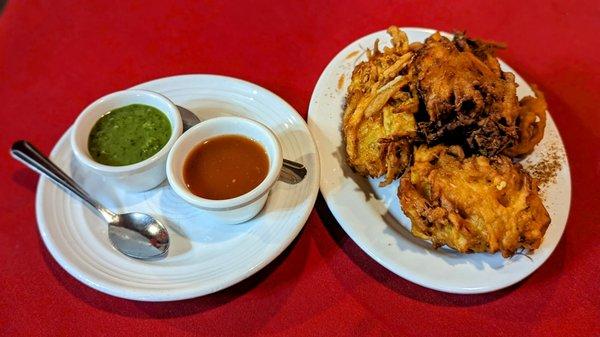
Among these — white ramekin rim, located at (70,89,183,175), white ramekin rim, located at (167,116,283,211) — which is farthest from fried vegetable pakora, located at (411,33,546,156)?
white ramekin rim, located at (70,89,183,175)

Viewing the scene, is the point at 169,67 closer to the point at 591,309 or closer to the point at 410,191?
the point at 410,191

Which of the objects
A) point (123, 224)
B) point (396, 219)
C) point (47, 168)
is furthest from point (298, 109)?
point (47, 168)

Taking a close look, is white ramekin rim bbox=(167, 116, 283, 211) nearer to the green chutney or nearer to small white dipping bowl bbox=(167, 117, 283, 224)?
small white dipping bowl bbox=(167, 117, 283, 224)

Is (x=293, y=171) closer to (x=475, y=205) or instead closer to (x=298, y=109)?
(x=298, y=109)

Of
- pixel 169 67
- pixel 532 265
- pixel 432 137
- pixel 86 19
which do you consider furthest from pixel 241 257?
pixel 86 19

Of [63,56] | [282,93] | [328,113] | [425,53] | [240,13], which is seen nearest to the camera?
[425,53]

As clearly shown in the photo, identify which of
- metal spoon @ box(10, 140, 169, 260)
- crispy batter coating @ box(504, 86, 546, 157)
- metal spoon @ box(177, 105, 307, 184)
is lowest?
metal spoon @ box(10, 140, 169, 260)
